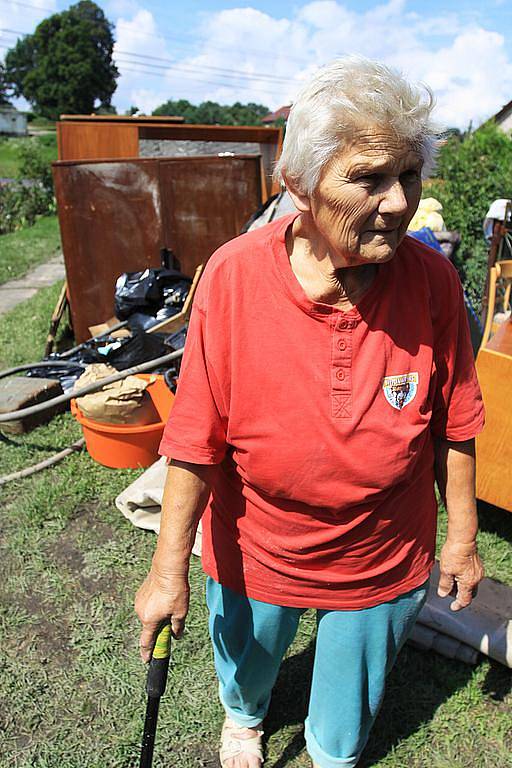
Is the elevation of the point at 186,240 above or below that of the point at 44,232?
above

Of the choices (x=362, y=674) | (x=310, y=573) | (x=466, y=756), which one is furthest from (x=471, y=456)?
(x=466, y=756)

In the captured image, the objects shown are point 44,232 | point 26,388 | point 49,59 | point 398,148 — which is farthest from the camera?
point 49,59

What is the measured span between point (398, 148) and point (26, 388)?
12.7ft

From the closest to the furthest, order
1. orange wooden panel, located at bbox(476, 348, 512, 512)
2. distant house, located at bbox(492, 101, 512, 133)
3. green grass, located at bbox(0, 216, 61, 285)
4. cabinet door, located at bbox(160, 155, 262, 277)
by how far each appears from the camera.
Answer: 1. orange wooden panel, located at bbox(476, 348, 512, 512)
2. cabinet door, located at bbox(160, 155, 262, 277)
3. green grass, located at bbox(0, 216, 61, 285)
4. distant house, located at bbox(492, 101, 512, 133)

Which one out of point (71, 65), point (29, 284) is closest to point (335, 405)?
point (29, 284)

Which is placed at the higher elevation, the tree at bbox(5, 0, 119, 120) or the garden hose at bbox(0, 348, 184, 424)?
the tree at bbox(5, 0, 119, 120)

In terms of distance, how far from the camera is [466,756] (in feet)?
7.59

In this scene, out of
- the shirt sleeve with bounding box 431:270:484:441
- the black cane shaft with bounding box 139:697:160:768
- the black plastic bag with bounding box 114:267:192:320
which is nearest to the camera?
the shirt sleeve with bounding box 431:270:484:441

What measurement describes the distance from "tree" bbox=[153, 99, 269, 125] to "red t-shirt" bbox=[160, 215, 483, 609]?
58.2m

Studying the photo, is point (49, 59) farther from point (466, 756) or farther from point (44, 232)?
point (466, 756)

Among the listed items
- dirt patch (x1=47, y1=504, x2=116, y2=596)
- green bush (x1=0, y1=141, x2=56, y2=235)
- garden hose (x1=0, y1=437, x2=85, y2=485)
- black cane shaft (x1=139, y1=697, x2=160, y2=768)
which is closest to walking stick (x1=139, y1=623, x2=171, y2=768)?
black cane shaft (x1=139, y1=697, x2=160, y2=768)

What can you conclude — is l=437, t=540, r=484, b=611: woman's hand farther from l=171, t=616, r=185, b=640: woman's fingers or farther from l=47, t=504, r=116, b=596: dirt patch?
l=47, t=504, r=116, b=596: dirt patch

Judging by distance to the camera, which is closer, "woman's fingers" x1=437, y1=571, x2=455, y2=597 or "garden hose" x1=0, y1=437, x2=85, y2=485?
"woman's fingers" x1=437, y1=571, x2=455, y2=597

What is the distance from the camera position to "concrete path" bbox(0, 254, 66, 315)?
8525 mm
